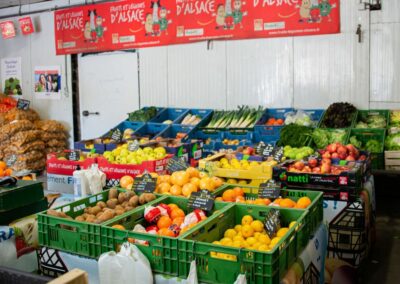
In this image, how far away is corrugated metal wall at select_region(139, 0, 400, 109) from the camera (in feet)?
21.9

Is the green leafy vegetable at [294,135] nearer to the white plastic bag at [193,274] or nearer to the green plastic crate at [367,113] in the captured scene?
the green plastic crate at [367,113]

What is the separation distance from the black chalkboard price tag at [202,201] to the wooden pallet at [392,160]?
3792 millimetres

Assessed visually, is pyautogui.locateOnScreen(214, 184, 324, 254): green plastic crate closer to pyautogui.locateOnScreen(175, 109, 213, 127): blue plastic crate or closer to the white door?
pyautogui.locateOnScreen(175, 109, 213, 127): blue plastic crate

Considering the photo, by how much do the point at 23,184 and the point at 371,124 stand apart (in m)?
4.98

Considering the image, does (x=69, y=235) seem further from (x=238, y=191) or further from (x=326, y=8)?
(x=326, y=8)

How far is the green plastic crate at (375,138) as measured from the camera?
604 centimetres

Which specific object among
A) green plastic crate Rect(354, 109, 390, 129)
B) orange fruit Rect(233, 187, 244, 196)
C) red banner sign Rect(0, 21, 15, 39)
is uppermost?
red banner sign Rect(0, 21, 15, 39)

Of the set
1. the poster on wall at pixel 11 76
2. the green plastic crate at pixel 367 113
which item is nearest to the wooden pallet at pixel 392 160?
the green plastic crate at pixel 367 113

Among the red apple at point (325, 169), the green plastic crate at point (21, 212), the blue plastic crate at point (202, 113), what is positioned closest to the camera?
the green plastic crate at point (21, 212)

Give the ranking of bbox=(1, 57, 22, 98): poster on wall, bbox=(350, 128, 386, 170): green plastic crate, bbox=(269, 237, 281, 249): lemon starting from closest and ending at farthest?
bbox=(269, 237, 281, 249): lemon < bbox=(350, 128, 386, 170): green plastic crate < bbox=(1, 57, 22, 98): poster on wall

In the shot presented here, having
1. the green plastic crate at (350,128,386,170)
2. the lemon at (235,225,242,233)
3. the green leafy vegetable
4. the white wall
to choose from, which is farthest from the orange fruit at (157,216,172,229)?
the white wall

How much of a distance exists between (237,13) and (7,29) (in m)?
5.53

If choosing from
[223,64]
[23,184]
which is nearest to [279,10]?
[223,64]

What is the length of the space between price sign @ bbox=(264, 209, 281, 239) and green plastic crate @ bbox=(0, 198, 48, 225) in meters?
1.65
